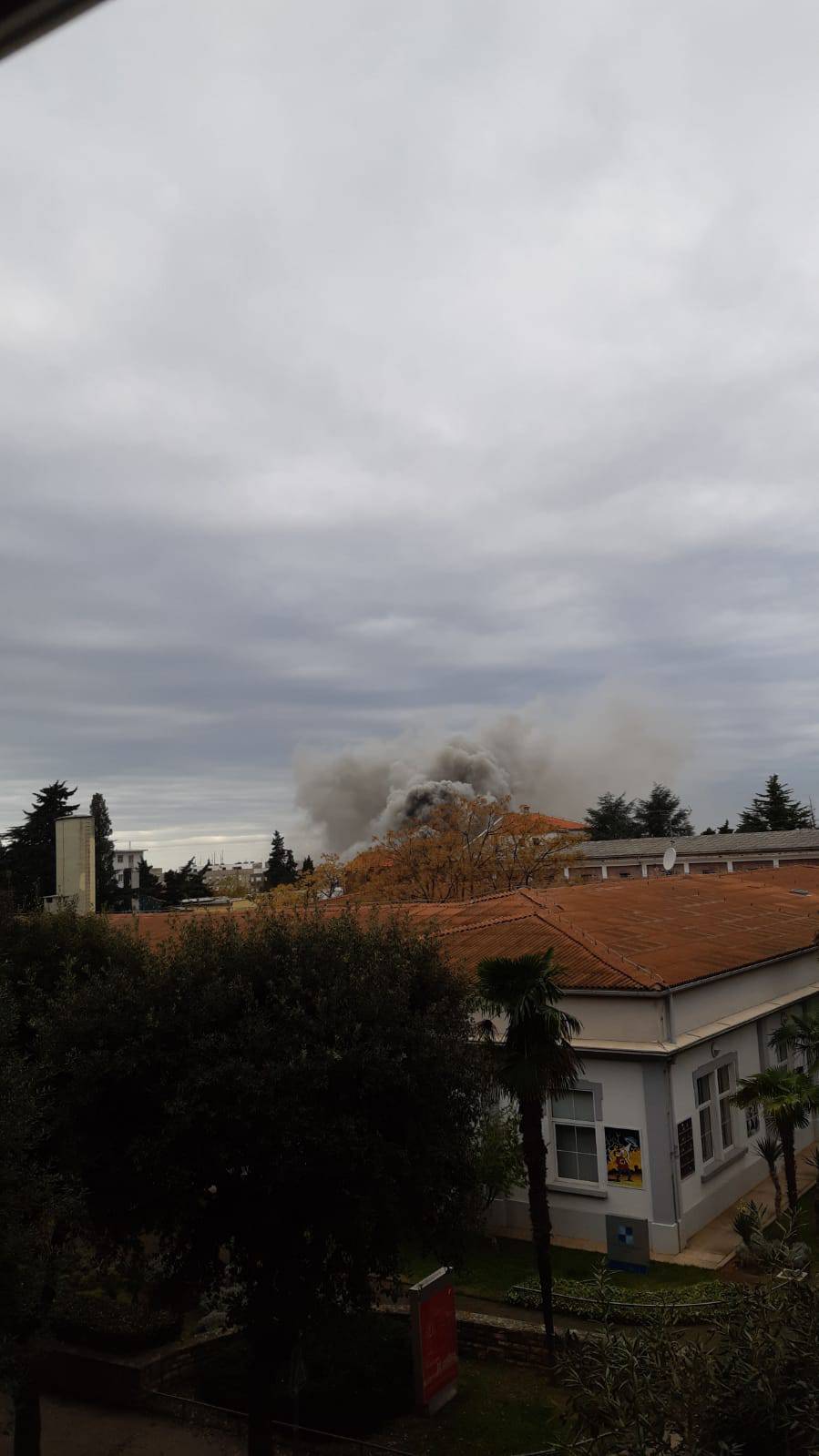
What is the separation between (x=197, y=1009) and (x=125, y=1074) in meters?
1.05

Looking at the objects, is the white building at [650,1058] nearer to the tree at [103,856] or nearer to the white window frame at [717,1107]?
the white window frame at [717,1107]

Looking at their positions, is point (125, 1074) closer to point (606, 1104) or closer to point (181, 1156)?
point (181, 1156)

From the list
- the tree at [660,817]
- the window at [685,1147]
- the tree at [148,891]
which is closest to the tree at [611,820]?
the tree at [660,817]

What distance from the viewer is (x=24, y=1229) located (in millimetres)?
10453

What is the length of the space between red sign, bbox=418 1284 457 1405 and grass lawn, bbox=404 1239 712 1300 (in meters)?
2.77

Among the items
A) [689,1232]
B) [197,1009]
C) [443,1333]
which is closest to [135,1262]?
[197,1009]

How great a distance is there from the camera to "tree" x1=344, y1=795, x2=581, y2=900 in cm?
5203

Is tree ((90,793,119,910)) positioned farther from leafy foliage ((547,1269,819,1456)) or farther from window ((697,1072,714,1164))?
leafy foliage ((547,1269,819,1456))

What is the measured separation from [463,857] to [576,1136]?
105ft

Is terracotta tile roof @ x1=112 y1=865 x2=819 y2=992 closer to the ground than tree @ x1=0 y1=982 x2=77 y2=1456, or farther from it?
farther from it

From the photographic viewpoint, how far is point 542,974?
15.0m

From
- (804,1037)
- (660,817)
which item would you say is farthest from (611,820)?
(804,1037)

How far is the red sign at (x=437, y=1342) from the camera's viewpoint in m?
13.4

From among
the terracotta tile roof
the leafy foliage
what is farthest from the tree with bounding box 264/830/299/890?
the leafy foliage
